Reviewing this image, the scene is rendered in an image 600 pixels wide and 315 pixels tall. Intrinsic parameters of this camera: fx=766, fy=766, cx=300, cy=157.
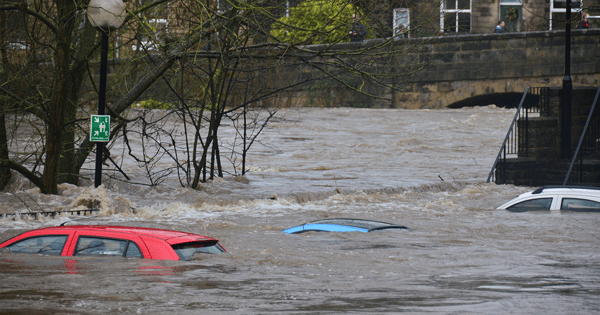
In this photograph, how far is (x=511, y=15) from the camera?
3766cm

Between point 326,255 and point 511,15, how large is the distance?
103ft

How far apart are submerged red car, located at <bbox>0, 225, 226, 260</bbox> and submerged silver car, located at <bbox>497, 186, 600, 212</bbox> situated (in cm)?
605

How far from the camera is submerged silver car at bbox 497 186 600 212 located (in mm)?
11523

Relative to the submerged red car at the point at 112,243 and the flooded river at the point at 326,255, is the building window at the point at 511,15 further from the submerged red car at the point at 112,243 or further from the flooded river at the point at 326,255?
the submerged red car at the point at 112,243

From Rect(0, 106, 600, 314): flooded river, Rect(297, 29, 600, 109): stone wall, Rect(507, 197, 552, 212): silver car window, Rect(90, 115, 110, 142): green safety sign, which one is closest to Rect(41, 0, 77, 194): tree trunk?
Rect(0, 106, 600, 314): flooded river

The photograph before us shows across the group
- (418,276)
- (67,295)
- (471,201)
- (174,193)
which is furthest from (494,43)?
(67,295)

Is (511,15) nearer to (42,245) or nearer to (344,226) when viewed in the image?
(344,226)

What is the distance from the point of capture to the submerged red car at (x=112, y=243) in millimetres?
7160

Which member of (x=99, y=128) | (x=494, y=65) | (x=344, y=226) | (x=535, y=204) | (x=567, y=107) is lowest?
(x=344, y=226)

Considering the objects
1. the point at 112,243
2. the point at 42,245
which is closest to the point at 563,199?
the point at 112,243

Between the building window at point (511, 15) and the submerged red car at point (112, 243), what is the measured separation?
107ft

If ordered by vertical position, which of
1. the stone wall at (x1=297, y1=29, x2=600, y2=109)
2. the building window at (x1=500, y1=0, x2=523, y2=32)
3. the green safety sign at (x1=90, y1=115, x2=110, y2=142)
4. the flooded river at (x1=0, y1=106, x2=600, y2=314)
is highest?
the building window at (x1=500, y1=0, x2=523, y2=32)

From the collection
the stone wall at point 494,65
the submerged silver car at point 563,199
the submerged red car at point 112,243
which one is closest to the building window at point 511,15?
the stone wall at point 494,65

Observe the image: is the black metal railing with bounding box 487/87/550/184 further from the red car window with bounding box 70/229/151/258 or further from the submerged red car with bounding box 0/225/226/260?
the red car window with bounding box 70/229/151/258
